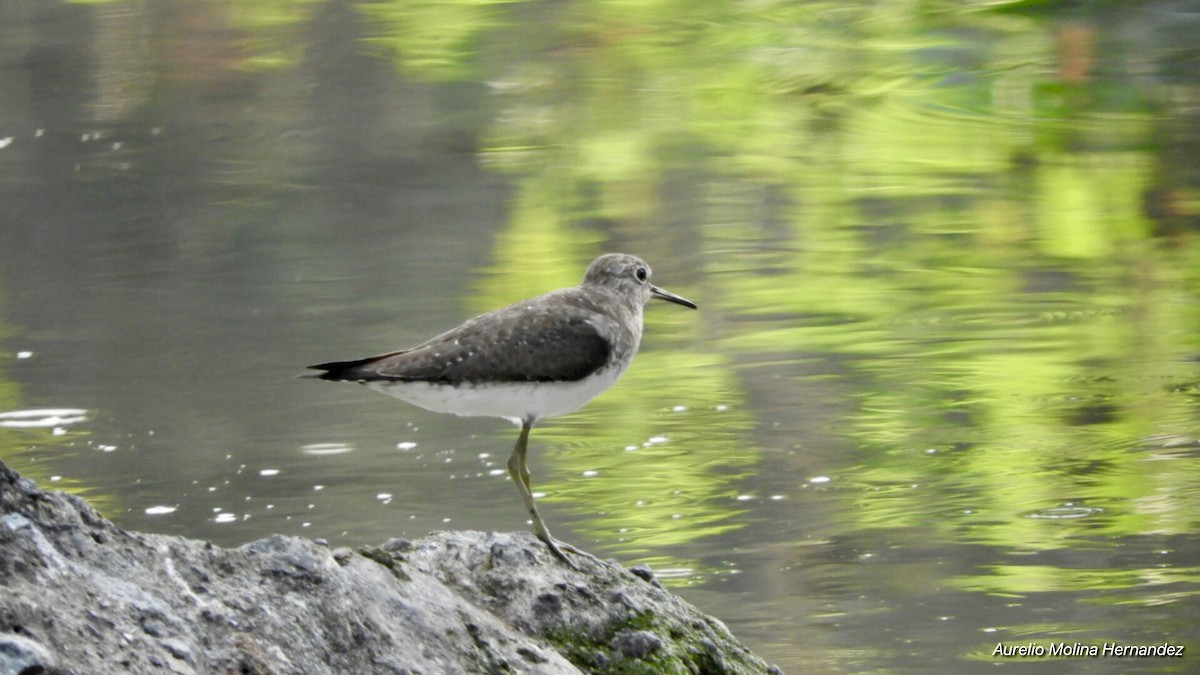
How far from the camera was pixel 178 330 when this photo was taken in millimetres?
9883

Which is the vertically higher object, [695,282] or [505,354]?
[505,354]

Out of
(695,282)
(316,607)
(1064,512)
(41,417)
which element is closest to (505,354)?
(316,607)

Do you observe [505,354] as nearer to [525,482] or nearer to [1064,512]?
[525,482]

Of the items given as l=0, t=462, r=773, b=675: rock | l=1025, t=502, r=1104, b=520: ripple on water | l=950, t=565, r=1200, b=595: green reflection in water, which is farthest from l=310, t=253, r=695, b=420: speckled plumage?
l=1025, t=502, r=1104, b=520: ripple on water

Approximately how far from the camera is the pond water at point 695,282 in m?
7.12

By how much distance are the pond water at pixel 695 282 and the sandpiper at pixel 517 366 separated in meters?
1.67

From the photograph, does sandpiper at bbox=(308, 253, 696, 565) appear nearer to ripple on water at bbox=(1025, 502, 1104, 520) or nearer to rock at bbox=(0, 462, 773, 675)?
rock at bbox=(0, 462, 773, 675)

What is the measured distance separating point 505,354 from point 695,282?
17.8 feet

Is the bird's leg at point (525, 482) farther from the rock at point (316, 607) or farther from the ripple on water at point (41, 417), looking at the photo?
the ripple on water at point (41, 417)

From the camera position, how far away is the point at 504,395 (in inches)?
196

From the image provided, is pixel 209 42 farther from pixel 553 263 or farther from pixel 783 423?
pixel 783 423

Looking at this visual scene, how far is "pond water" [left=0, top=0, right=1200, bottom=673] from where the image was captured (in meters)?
7.12

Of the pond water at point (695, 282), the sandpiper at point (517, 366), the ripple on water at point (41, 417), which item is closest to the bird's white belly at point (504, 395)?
the sandpiper at point (517, 366)

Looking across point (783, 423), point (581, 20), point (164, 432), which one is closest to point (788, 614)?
point (783, 423)
